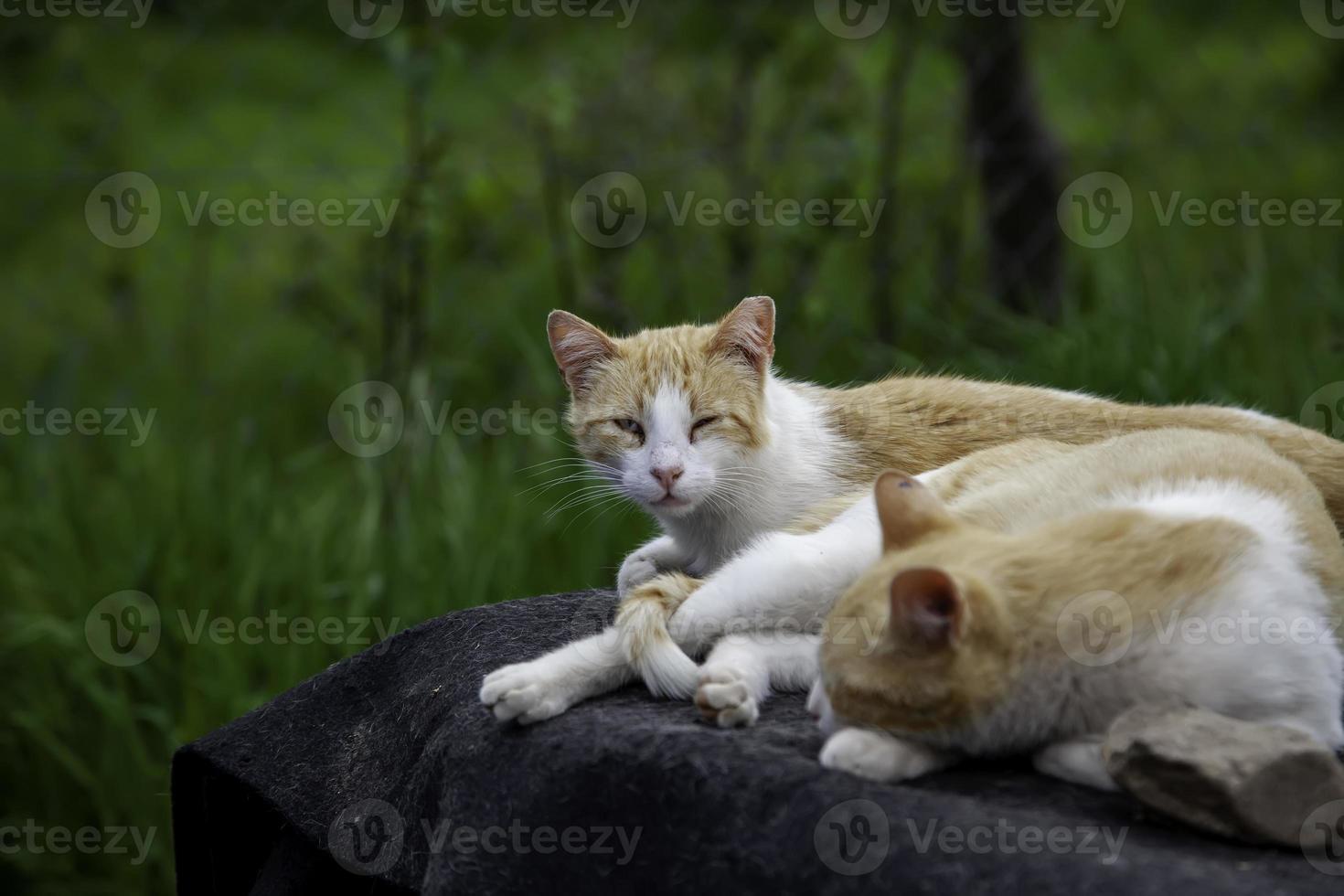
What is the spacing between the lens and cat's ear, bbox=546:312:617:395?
8.87 ft

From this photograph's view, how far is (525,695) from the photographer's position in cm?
183

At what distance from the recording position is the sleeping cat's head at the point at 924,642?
5.04ft

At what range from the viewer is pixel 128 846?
10.9ft

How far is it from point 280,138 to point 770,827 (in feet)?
14.4
